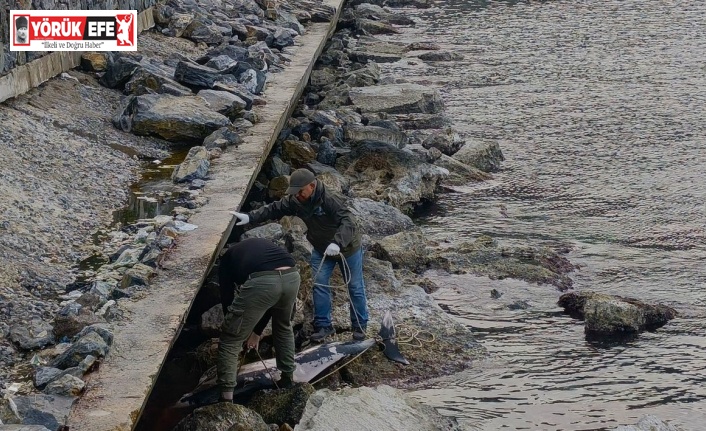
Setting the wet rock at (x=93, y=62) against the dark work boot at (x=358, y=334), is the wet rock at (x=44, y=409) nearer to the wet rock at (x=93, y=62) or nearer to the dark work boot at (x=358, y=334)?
the dark work boot at (x=358, y=334)

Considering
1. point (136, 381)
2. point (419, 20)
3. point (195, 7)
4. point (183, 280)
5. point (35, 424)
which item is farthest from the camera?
point (419, 20)

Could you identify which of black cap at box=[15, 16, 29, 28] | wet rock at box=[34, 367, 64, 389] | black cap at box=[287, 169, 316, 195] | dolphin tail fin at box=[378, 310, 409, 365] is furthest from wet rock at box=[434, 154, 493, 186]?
wet rock at box=[34, 367, 64, 389]

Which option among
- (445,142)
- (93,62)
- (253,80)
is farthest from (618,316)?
(93,62)

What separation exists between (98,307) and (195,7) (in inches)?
577

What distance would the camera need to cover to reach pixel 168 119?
49.0 ft

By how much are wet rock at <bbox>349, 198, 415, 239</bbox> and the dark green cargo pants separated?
197 inches

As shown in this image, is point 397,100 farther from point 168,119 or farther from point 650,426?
point 650,426

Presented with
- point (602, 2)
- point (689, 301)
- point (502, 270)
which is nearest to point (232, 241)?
point (502, 270)

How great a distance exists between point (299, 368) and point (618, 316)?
3558 millimetres

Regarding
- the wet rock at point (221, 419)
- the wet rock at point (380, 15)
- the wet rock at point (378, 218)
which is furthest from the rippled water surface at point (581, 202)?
the wet rock at point (221, 419)

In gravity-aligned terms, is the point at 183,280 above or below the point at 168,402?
above

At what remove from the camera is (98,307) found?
9297mm

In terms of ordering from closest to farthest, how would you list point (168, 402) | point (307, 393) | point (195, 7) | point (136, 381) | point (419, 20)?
point (136, 381) → point (307, 393) → point (168, 402) → point (195, 7) → point (419, 20)

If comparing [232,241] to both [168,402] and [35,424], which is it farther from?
[35,424]
